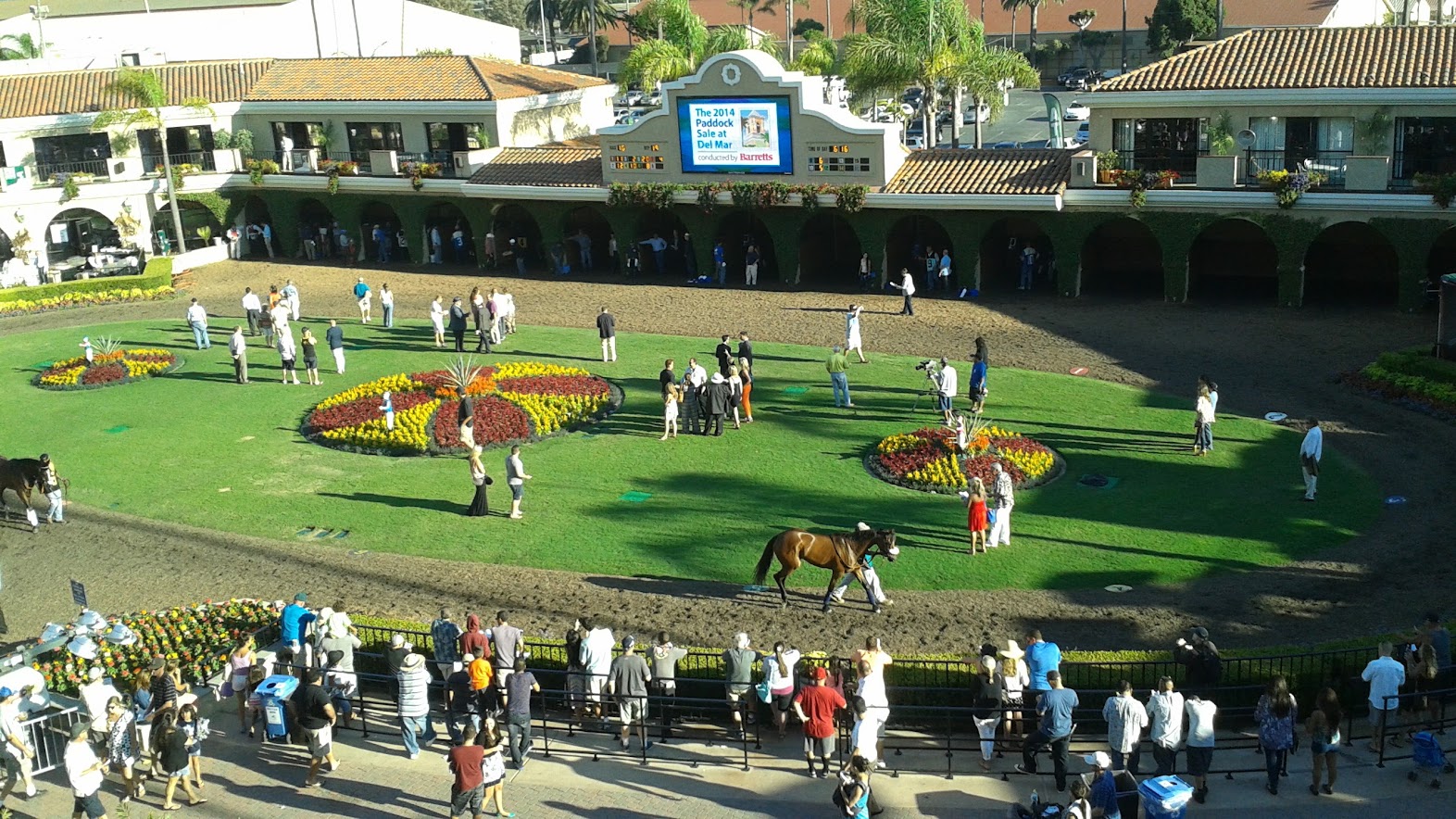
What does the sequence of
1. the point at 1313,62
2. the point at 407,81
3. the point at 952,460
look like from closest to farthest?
the point at 952,460
the point at 1313,62
the point at 407,81

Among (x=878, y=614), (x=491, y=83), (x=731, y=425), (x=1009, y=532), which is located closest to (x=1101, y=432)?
(x=1009, y=532)

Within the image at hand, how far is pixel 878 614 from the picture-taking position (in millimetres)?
19375

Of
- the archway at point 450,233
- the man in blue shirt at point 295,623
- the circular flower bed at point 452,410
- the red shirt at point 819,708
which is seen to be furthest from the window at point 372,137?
the red shirt at point 819,708

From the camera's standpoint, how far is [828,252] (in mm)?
43656

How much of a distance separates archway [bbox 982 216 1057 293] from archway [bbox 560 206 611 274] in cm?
Answer: 1252

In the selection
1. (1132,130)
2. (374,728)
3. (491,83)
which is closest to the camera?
(374,728)

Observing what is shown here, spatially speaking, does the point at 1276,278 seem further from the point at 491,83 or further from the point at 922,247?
the point at 491,83

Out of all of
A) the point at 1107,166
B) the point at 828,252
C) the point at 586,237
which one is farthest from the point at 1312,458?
the point at 586,237

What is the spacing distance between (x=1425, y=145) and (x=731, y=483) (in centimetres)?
2055

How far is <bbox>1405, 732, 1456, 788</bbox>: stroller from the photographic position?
14.0 m

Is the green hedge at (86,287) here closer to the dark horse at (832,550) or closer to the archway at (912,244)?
the archway at (912,244)

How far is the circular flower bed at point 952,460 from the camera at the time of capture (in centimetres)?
2397

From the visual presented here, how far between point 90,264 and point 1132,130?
115ft

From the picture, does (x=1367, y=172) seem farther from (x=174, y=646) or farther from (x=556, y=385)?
(x=174, y=646)
